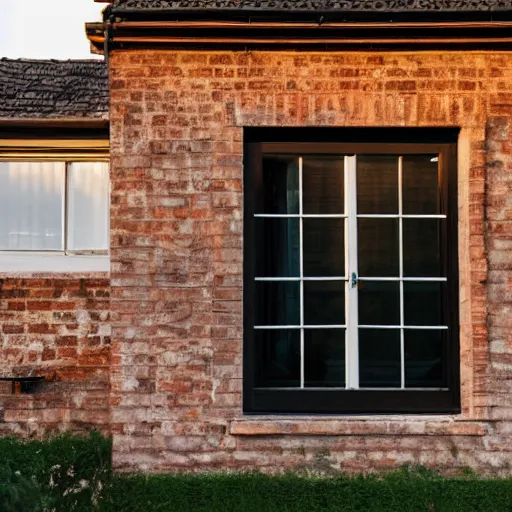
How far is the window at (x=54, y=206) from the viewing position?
23.1 feet

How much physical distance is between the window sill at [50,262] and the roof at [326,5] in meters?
2.25

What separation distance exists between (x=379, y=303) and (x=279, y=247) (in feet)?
2.83

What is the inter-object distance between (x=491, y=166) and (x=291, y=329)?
191 cm

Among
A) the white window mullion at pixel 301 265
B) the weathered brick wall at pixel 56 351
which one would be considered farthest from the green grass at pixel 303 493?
the weathered brick wall at pixel 56 351

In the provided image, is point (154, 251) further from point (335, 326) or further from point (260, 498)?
point (260, 498)

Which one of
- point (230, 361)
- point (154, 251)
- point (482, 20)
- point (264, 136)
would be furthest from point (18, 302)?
point (482, 20)

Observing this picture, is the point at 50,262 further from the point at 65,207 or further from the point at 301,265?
the point at 301,265

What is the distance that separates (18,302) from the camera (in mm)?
6719

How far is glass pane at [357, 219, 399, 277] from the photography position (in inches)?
238

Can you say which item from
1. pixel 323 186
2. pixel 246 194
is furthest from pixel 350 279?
pixel 246 194

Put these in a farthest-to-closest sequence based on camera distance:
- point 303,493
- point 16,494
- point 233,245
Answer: point 233,245
point 303,493
point 16,494

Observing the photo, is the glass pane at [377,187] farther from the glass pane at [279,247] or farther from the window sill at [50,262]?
the window sill at [50,262]

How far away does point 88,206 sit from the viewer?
7.07 metres

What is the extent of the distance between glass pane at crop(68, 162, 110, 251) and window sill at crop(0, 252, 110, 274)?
0.34ft
